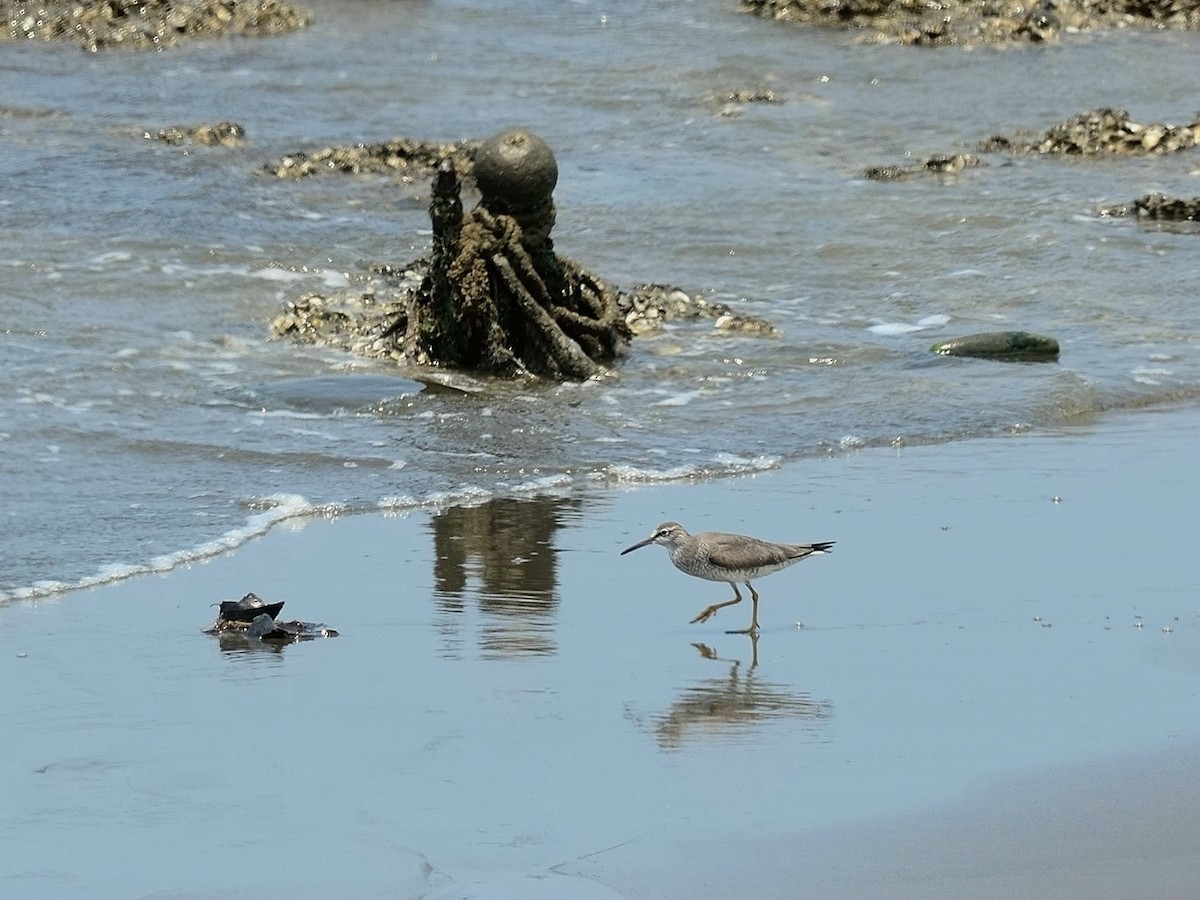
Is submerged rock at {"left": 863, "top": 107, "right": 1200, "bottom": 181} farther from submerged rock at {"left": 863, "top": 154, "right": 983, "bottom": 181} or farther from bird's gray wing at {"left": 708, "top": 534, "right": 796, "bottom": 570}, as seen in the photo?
bird's gray wing at {"left": 708, "top": 534, "right": 796, "bottom": 570}

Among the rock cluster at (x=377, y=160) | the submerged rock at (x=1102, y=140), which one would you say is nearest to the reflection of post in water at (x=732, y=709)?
the rock cluster at (x=377, y=160)

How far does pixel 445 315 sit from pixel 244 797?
6.56m

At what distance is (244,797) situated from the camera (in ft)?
16.7

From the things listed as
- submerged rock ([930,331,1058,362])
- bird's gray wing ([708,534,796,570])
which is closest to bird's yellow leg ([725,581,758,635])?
bird's gray wing ([708,534,796,570])

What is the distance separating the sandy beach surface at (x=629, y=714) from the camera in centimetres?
471

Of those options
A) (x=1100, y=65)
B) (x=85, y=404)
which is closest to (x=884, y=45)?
(x=1100, y=65)

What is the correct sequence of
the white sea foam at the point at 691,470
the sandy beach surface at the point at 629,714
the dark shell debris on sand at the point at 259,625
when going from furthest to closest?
the white sea foam at the point at 691,470 < the dark shell debris on sand at the point at 259,625 < the sandy beach surface at the point at 629,714

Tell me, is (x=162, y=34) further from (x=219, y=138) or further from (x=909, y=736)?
(x=909, y=736)

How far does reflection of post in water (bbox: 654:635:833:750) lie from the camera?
5652 millimetres

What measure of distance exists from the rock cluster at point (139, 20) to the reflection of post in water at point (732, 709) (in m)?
18.8

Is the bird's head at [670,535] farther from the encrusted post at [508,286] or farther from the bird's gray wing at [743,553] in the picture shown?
the encrusted post at [508,286]

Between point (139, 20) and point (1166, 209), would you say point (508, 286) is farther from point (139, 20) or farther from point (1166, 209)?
point (139, 20)

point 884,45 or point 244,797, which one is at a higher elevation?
point 884,45

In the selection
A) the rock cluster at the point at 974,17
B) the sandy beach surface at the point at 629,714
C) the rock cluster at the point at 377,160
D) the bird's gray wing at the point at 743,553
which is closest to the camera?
the sandy beach surface at the point at 629,714
